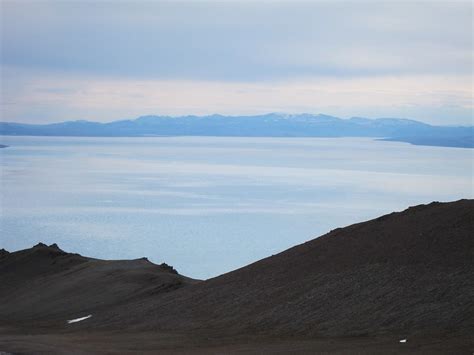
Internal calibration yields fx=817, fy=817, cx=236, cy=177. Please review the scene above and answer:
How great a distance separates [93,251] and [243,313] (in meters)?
46.6

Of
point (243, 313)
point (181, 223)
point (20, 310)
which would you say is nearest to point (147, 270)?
point (20, 310)

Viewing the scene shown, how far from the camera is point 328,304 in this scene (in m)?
22.4

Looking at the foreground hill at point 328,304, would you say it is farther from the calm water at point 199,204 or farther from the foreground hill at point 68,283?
the calm water at point 199,204

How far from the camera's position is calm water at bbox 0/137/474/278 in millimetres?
74375

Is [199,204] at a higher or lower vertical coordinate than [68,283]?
higher

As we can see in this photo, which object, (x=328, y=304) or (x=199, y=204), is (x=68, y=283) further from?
(x=199, y=204)

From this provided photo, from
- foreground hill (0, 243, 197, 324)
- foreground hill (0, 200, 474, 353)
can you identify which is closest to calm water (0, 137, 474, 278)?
foreground hill (0, 243, 197, 324)

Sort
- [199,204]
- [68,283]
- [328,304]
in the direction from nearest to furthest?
[328,304]
[68,283]
[199,204]

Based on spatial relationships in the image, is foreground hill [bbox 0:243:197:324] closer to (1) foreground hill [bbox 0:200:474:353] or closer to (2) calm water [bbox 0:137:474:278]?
(1) foreground hill [bbox 0:200:474:353]

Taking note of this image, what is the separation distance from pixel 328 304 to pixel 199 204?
264 ft

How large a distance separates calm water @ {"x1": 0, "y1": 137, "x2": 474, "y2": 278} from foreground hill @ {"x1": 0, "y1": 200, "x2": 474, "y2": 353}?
36.5 metres

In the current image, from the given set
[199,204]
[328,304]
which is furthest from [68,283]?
[199,204]

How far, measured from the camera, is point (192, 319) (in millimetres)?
24359

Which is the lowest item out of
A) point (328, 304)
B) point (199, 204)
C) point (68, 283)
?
point (328, 304)
